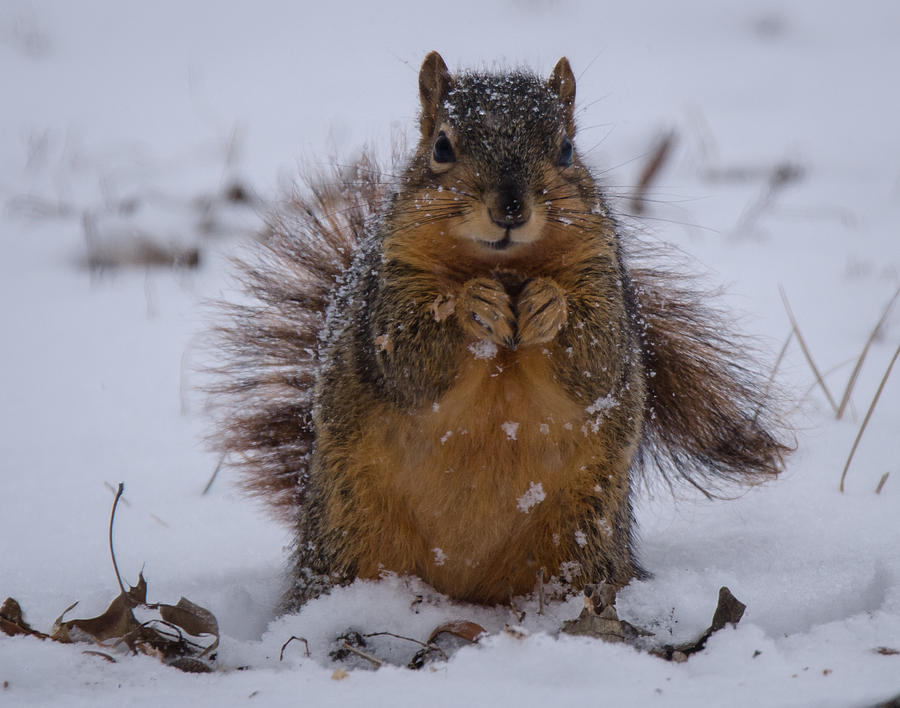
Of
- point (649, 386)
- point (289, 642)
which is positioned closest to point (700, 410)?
point (649, 386)

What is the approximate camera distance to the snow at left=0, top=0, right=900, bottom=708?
111 centimetres

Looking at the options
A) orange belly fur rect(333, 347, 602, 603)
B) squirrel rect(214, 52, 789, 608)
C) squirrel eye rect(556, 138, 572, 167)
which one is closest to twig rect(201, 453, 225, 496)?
squirrel rect(214, 52, 789, 608)

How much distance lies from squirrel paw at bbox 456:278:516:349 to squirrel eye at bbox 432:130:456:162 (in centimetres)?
28

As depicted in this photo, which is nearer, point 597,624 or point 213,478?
point 597,624

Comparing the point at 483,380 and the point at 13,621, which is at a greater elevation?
the point at 483,380

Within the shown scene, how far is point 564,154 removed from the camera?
1.67m

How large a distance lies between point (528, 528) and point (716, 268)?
7.56ft

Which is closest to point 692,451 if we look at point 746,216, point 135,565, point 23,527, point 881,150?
point 135,565

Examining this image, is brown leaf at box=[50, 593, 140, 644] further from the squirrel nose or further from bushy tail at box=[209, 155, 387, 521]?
the squirrel nose

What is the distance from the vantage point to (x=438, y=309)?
1.50 metres

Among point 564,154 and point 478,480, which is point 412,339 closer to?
point 478,480

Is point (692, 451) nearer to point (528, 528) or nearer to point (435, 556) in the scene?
point (528, 528)

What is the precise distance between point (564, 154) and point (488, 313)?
433 mm

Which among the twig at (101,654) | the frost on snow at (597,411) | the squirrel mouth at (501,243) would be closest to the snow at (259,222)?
the twig at (101,654)
